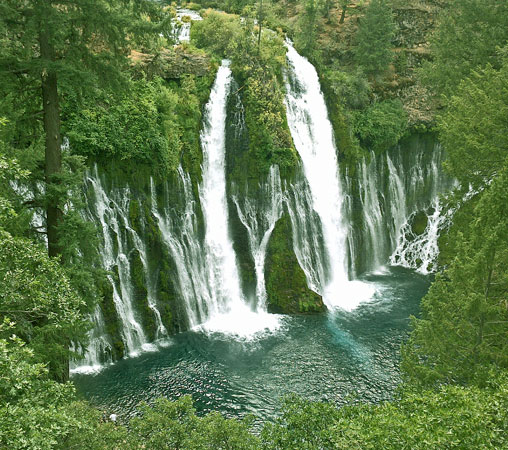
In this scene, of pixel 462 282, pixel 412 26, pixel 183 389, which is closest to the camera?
pixel 462 282

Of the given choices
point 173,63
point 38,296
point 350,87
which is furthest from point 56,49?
point 350,87

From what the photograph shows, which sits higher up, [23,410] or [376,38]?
[376,38]

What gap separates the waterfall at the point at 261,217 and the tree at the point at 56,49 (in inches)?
470

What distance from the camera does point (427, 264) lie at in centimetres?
2495

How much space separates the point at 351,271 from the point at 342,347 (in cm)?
776

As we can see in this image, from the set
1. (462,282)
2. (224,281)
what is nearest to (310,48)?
(224,281)

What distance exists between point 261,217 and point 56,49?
43.7 feet

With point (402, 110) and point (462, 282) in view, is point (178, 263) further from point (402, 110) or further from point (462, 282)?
point (402, 110)

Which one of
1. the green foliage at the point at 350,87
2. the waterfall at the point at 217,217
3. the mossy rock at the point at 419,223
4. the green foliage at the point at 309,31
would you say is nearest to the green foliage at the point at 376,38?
the green foliage at the point at 350,87

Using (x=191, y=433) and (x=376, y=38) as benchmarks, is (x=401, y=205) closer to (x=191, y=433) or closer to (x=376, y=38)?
(x=376, y=38)

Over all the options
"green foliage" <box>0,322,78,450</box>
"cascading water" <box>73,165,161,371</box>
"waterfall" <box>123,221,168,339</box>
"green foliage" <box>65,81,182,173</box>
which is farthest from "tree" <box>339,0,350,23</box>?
"green foliage" <box>0,322,78,450</box>

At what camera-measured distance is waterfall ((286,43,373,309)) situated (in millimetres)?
22078

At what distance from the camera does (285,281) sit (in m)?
19.5

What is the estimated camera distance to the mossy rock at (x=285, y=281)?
754 inches
